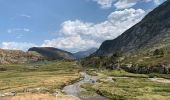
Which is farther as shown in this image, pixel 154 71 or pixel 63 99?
pixel 154 71

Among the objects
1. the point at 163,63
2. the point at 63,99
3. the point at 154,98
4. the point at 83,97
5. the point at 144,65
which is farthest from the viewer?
the point at 144,65

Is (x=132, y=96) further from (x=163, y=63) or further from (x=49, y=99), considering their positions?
(x=163, y=63)

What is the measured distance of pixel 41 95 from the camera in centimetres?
9138

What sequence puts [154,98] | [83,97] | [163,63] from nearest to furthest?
[154,98], [83,97], [163,63]

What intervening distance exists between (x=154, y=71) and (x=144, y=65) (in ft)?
56.6

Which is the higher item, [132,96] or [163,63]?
[163,63]

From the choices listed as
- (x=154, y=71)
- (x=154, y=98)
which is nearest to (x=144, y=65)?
(x=154, y=71)

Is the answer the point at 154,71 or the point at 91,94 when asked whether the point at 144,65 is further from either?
the point at 91,94

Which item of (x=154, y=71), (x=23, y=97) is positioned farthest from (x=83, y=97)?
(x=154, y=71)

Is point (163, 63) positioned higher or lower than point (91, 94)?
higher

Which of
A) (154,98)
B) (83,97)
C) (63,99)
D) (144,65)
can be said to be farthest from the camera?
(144,65)

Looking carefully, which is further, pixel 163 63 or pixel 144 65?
pixel 144 65

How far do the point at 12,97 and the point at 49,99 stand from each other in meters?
11.9

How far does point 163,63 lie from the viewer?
7018 inches
